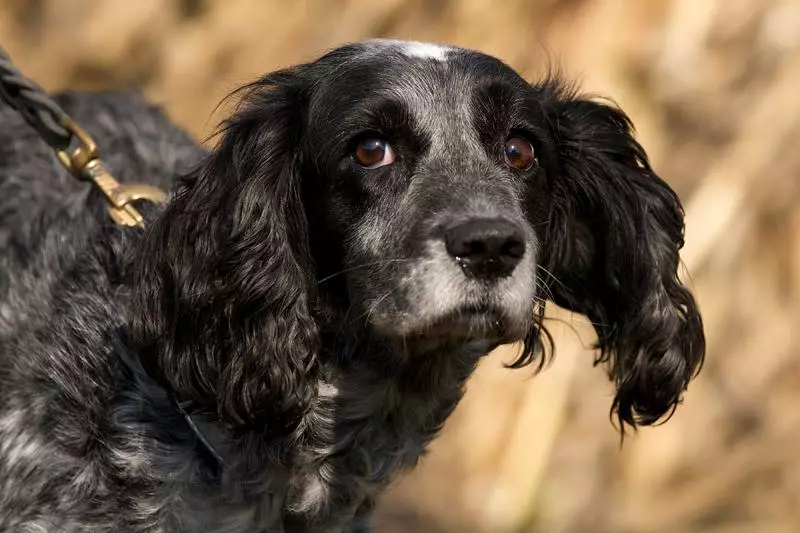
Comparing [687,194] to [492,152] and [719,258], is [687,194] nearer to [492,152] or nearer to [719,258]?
[719,258]

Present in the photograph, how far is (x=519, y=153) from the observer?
351 centimetres

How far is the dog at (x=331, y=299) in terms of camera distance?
328 centimetres

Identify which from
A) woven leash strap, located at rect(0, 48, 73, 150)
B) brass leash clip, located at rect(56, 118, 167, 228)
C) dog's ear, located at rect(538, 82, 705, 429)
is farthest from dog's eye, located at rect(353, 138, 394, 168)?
woven leash strap, located at rect(0, 48, 73, 150)

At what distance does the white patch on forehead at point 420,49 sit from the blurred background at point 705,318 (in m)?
2.73

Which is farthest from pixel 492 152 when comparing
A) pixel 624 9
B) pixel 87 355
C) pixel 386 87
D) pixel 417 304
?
pixel 624 9

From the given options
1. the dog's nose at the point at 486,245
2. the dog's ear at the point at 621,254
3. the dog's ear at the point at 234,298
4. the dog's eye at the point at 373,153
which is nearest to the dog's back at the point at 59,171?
the dog's ear at the point at 234,298

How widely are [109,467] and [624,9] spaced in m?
4.06

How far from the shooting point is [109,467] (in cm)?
350

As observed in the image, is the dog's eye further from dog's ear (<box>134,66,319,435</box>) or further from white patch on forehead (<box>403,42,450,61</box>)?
white patch on forehead (<box>403,42,450,61</box>)

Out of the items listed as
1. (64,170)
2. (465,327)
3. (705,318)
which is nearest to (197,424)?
(465,327)

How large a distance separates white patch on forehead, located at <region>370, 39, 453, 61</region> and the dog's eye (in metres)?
0.35

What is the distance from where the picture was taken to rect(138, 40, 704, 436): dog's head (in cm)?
313

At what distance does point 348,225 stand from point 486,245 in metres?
0.45

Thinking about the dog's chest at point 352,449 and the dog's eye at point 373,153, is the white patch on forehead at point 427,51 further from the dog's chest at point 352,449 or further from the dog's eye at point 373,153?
the dog's chest at point 352,449
